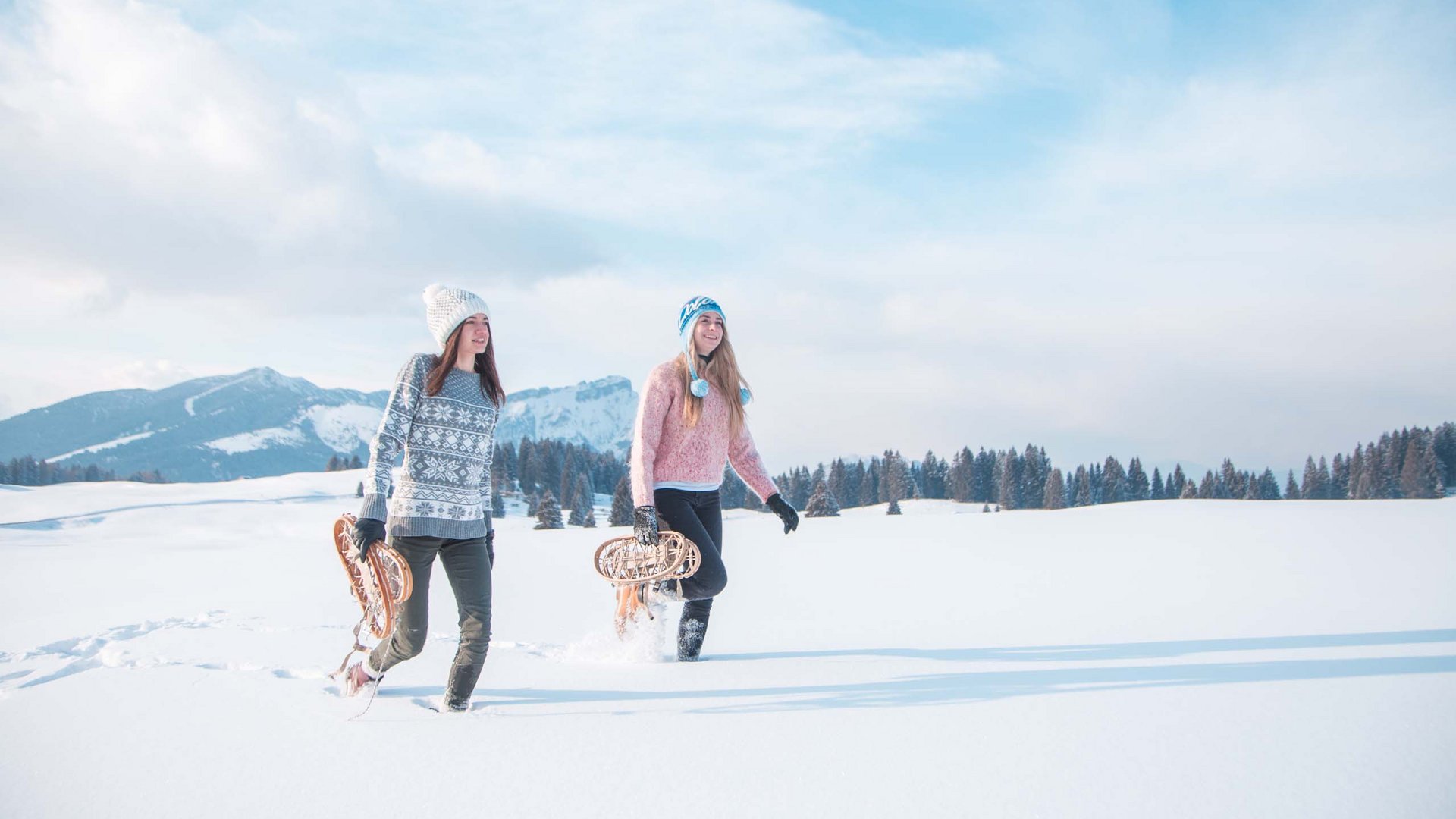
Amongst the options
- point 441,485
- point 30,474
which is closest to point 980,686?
point 441,485

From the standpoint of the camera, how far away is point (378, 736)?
3375 mm

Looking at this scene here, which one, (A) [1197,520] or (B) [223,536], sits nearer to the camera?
(A) [1197,520]

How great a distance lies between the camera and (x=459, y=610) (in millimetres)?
4008

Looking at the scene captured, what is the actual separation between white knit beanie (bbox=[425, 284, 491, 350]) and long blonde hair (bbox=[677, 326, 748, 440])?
145cm

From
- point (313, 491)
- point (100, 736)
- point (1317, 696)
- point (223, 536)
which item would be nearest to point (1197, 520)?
point (1317, 696)

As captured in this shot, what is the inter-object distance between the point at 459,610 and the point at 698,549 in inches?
58.7

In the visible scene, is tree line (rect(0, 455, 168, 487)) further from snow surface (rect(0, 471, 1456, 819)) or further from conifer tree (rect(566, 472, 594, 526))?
snow surface (rect(0, 471, 1456, 819))

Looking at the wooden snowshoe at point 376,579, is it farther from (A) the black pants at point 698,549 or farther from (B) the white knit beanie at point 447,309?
(A) the black pants at point 698,549

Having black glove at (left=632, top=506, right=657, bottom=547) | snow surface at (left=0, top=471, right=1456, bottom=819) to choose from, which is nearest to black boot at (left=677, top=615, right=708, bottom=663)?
snow surface at (left=0, top=471, right=1456, bottom=819)

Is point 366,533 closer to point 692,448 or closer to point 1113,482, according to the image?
point 692,448

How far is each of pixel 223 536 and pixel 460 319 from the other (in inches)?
1111

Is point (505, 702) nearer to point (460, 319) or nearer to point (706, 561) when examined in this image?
point (706, 561)

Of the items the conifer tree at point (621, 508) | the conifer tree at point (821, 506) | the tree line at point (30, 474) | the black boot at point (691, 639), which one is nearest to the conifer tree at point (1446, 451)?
the conifer tree at point (821, 506)

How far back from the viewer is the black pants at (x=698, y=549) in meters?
4.88
